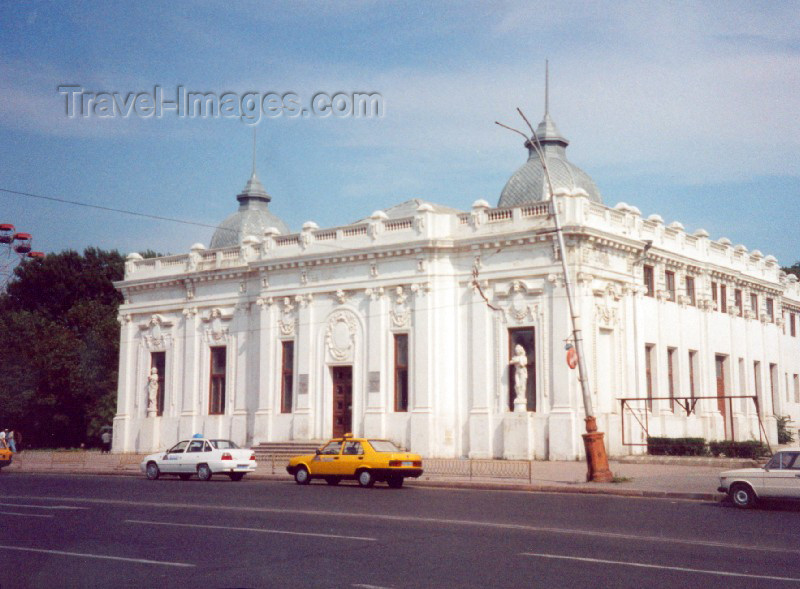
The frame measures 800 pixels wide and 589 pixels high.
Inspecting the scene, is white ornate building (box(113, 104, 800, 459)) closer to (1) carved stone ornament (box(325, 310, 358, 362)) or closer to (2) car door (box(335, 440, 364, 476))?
(1) carved stone ornament (box(325, 310, 358, 362))

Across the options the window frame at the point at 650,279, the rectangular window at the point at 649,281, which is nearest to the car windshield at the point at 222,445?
the window frame at the point at 650,279

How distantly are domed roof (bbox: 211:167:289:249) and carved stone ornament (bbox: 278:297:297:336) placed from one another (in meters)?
10.9

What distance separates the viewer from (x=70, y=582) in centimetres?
1017

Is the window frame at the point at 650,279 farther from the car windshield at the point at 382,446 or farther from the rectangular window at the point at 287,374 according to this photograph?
the car windshield at the point at 382,446

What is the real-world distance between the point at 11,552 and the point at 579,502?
1255 cm

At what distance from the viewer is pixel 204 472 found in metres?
30.2

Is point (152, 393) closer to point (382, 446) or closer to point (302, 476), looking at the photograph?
point (302, 476)

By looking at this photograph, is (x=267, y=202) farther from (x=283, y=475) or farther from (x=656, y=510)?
(x=656, y=510)

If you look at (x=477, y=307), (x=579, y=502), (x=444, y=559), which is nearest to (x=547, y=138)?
(x=477, y=307)

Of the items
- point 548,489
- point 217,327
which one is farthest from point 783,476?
point 217,327

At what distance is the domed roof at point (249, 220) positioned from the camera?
53594mm

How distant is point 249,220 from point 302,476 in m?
28.9

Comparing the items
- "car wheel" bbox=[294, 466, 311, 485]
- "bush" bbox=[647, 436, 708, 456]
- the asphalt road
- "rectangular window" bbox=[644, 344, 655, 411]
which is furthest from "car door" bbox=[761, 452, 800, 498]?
"rectangular window" bbox=[644, 344, 655, 411]

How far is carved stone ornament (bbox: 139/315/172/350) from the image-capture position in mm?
47875
